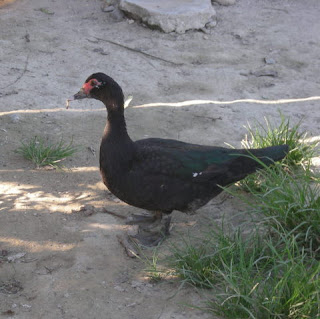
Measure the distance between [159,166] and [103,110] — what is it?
2.20 meters

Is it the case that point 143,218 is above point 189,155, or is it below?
below

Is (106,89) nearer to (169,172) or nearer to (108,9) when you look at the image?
(169,172)

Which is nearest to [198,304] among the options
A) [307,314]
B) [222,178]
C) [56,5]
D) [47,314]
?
[307,314]

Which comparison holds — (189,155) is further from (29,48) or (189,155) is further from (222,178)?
(29,48)

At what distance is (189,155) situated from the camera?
172 inches

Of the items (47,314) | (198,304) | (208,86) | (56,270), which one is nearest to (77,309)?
(47,314)

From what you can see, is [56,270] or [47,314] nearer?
[47,314]

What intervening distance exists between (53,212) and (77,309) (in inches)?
48.0

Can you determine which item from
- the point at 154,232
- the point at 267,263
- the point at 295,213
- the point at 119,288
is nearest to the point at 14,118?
the point at 154,232

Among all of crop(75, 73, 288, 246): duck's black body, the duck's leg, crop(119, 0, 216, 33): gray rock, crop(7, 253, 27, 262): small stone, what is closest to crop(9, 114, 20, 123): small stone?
crop(75, 73, 288, 246): duck's black body

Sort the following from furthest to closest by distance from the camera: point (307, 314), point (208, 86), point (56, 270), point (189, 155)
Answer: point (208, 86), point (189, 155), point (56, 270), point (307, 314)

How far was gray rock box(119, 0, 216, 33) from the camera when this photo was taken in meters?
8.12

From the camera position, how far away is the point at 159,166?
13.9 ft

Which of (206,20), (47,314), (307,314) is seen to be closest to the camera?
(307,314)
